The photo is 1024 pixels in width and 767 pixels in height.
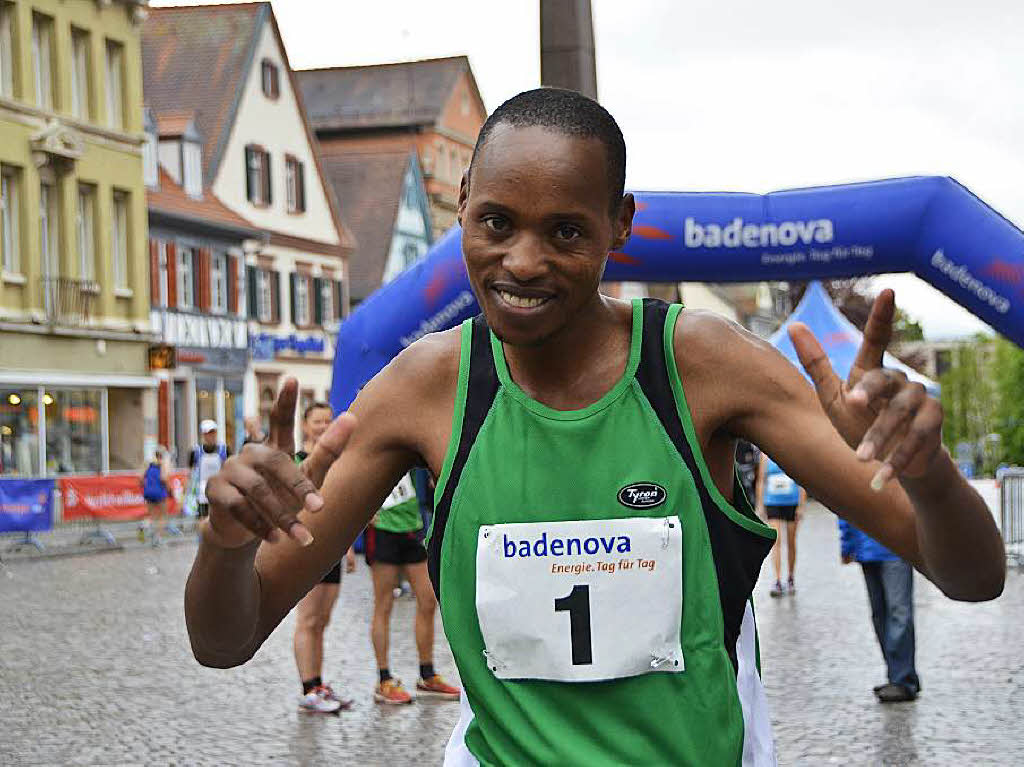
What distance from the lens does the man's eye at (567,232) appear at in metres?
2.55

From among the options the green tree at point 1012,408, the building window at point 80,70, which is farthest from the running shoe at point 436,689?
the green tree at point 1012,408

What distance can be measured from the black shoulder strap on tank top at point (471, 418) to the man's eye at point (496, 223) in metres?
0.29

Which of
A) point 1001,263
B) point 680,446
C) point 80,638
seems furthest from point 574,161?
point 80,638

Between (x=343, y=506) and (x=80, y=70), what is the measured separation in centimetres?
3346

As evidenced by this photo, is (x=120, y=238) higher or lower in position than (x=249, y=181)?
lower

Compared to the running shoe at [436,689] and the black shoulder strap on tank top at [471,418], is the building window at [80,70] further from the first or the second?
the black shoulder strap on tank top at [471,418]

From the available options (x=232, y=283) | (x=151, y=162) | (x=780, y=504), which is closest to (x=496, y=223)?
(x=780, y=504)

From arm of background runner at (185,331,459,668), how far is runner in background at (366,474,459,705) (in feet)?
23.9

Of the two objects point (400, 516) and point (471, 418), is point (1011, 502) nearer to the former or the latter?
point (400, 516)

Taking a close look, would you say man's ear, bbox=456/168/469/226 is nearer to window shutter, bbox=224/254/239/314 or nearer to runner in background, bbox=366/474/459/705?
runner in background, bbox=366/474/459/705

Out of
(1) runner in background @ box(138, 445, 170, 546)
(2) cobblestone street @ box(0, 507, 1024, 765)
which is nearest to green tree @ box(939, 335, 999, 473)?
(1) runner in background @ box(138, 445, 170, 546)

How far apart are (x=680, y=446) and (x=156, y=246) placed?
36.9 m

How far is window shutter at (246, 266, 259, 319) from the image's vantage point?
43.2m

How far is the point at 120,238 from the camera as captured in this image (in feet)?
119
